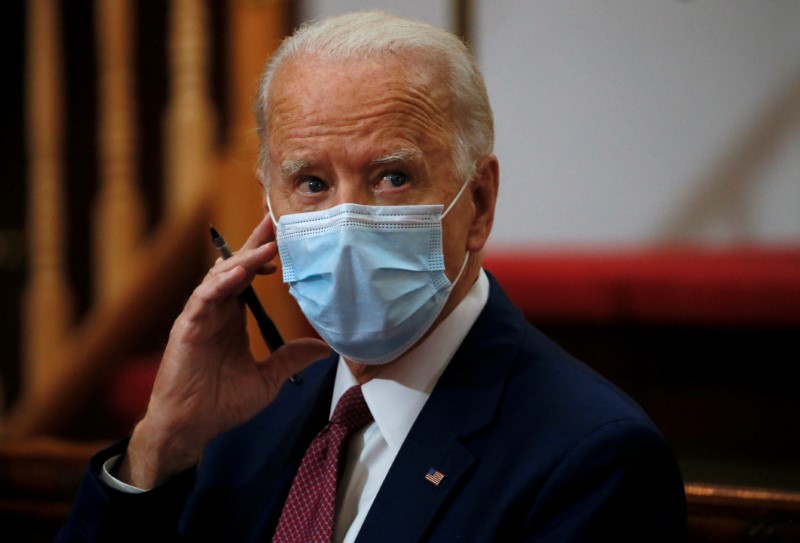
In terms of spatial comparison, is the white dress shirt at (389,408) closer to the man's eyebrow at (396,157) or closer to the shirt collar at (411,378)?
the shirt collar at (411,378)

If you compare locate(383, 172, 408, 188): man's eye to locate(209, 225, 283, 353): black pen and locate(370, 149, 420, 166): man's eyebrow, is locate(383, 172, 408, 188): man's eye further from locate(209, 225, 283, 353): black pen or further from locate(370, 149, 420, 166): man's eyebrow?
locate(209, 225, 283, 353): black pen

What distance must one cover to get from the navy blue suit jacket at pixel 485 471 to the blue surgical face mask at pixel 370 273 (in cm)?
13

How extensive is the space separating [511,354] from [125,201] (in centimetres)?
233

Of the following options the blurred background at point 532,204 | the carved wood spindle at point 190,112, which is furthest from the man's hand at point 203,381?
the carved wood spindle at point 190,112

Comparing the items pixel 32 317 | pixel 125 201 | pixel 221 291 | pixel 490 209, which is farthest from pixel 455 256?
pixel 32 317

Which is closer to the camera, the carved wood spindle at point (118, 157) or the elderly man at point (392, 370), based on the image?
the elderly man at point (392, 370)

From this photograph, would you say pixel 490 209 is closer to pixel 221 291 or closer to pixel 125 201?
pixel 221 291

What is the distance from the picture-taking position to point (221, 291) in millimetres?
1504

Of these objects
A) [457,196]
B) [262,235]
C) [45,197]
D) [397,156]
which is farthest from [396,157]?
[45,197]

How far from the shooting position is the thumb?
1635 millimetres

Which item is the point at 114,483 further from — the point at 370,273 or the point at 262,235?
the point at 370,273

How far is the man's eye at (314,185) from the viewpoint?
1.40 m

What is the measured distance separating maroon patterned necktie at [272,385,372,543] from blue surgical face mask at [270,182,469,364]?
0.12 m

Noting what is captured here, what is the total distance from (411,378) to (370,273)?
0.21 m
